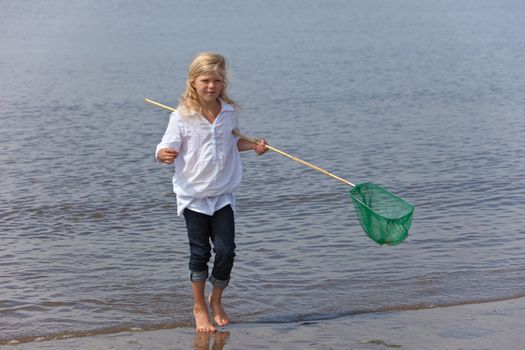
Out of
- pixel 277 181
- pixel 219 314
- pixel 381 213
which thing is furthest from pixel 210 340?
pixel 277 181

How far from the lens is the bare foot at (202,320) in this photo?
18.1 feet

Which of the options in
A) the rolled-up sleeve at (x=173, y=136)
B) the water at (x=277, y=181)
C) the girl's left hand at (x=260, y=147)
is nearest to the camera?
the rolled-up sleeve at (x=173, y=136)

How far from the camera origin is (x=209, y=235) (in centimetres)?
552

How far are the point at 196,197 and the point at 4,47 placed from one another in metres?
20.4

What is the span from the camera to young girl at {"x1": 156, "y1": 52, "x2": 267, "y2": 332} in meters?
5.34

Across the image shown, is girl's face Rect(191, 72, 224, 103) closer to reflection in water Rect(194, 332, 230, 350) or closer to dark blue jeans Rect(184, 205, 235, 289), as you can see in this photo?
dark blue jeans Rect(184, 205, 235, 289)

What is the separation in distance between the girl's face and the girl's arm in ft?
1.03

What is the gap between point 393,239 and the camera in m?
5.62

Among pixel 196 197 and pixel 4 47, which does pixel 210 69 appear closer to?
pixel 196 197

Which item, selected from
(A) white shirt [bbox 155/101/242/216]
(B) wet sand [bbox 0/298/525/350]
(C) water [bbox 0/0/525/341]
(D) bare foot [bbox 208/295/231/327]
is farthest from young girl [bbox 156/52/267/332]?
(C) water [bbox 0/0/525/341]

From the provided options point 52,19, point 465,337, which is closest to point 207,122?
point 465,337

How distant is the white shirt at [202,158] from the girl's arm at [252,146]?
0.28ft

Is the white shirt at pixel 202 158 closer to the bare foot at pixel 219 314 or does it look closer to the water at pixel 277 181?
the bare foot at pixel 219 314

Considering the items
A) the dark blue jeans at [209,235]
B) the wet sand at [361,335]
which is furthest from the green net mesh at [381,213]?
the dark blue jeans at [209,235]
